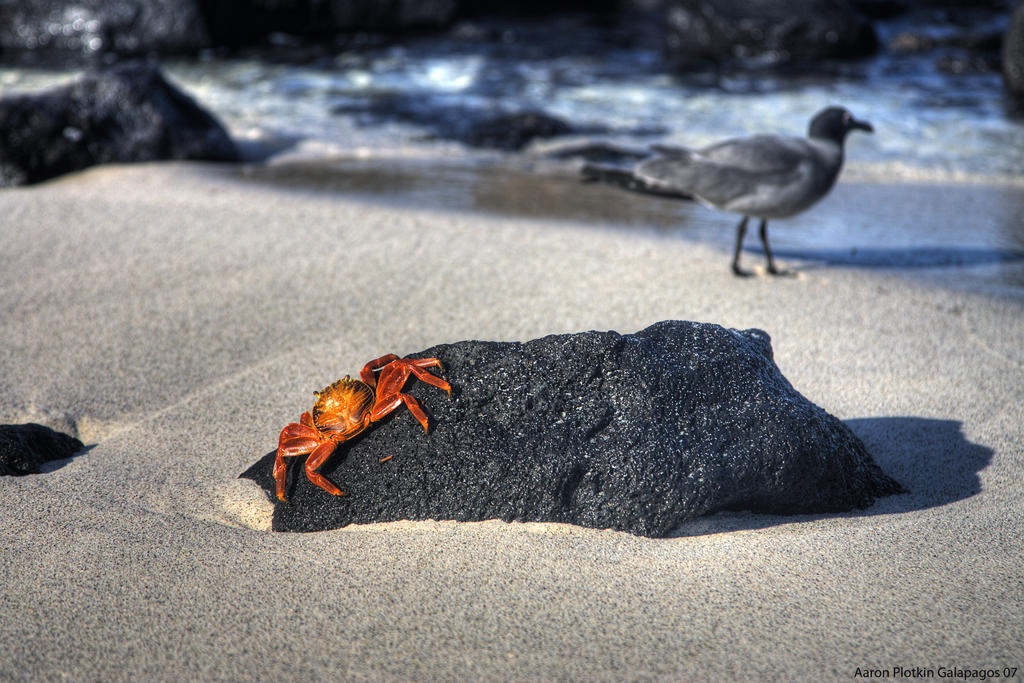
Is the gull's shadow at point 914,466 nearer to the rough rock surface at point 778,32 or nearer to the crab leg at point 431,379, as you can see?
the crab leg at point 431,379

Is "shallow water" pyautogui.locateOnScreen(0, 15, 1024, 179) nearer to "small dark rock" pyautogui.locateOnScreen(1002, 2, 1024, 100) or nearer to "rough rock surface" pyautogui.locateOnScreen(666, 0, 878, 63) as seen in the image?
"small dark rock" pyautogui.locateOnScreen(1002, 2, 1024, 100)

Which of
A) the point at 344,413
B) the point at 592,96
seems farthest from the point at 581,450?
the point at 592,96

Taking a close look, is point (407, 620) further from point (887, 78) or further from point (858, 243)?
point (887, 78)

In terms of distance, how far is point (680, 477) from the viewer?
213cm

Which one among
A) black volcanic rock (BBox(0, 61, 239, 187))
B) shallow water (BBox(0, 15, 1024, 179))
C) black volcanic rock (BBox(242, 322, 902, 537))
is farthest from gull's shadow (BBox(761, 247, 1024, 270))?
black volcanic rock (BBox(0, 61, 239, 187))

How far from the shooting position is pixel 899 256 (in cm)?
473

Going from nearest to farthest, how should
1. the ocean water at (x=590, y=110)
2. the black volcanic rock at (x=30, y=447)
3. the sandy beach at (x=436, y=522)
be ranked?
the sandy beach at (x=436, y=522) → the black volcanic rock at (x=30, y=447) → the ocean water at (x=590, y=110)

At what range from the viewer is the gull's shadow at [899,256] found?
4.59 m

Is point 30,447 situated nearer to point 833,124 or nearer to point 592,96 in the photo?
point 833,124

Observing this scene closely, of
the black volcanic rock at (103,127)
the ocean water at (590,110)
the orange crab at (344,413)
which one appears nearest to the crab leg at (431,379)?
the orange crab at (344,413)

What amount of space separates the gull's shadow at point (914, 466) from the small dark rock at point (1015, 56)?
887 centimetres

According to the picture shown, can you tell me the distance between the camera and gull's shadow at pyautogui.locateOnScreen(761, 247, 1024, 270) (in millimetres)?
4586

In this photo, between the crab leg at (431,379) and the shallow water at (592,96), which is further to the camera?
the shallow water at (592,96)

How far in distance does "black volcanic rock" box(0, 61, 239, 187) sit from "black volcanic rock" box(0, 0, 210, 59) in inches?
325
